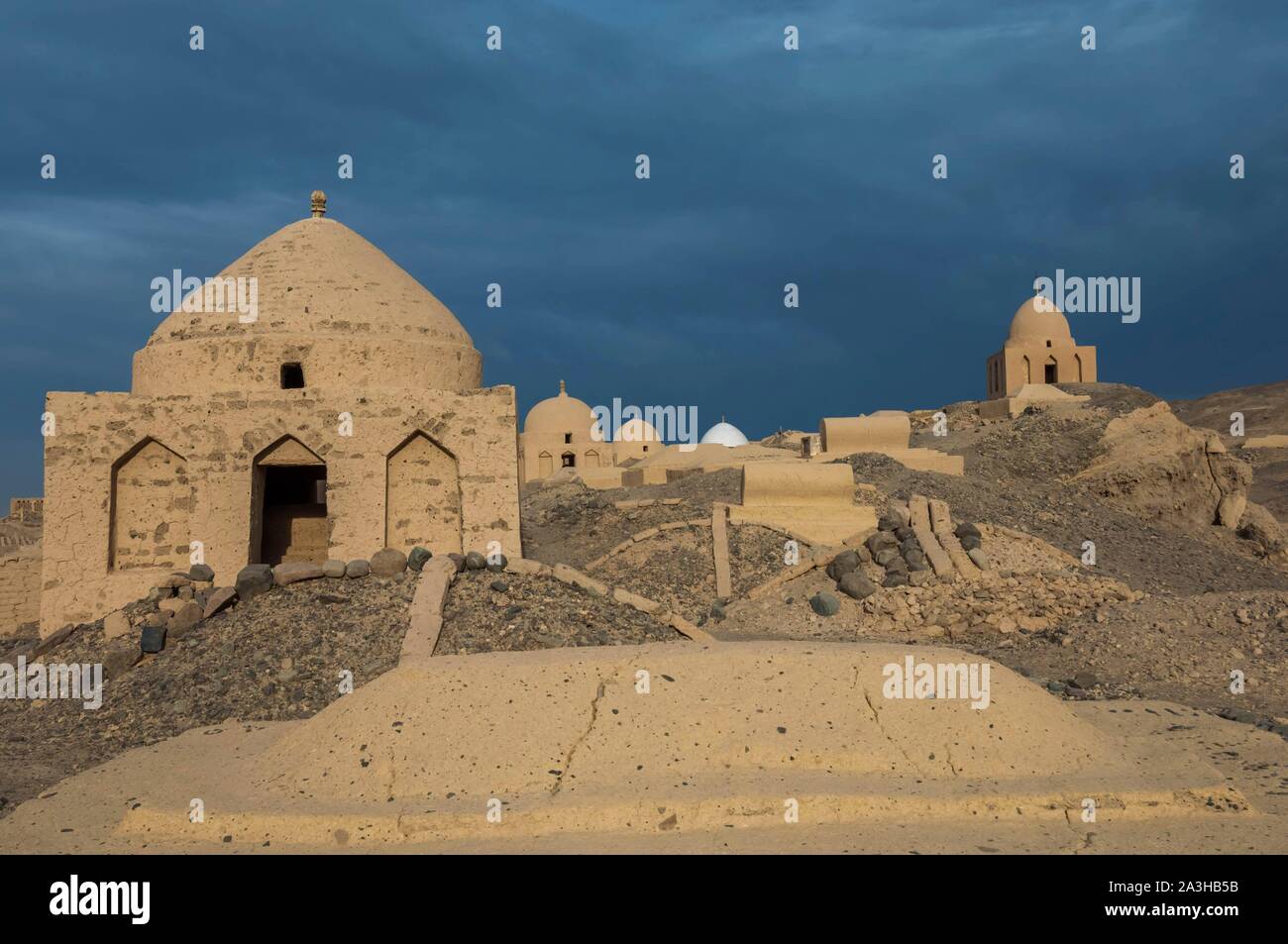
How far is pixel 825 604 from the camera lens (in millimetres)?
11562

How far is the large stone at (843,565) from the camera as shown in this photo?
12109 millimetres

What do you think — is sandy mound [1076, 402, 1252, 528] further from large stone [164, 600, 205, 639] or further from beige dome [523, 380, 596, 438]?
beige dome [523, 380, 596, 438]

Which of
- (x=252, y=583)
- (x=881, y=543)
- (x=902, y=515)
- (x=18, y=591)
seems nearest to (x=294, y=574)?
(x=252, y=583)

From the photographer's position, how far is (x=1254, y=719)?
699cm

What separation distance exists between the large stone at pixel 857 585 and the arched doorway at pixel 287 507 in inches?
230

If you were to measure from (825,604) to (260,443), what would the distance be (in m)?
6.53

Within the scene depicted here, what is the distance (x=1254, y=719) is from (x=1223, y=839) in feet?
8.97

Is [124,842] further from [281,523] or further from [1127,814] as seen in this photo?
[281,523]

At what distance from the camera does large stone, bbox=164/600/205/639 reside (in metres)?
9.05

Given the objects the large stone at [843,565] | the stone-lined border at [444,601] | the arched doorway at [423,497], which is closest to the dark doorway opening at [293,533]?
the arched doorway at [423,497]

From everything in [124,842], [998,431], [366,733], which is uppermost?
[998,431]

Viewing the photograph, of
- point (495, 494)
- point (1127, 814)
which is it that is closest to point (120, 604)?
point (495, 494)

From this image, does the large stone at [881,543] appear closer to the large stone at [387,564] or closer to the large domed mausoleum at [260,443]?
the large domed mausoleum at [260,443]

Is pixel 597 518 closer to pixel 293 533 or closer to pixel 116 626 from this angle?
pixel 293 533
